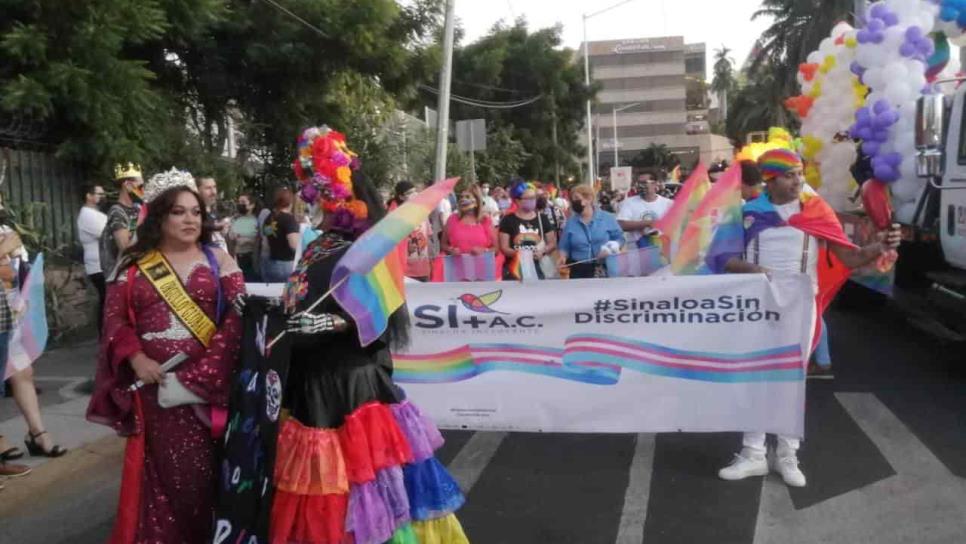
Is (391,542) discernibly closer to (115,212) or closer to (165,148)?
(115,212)

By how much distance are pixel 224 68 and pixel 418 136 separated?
32.8ft

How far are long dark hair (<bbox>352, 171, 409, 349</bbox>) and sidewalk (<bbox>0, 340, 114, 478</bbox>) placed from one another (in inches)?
125

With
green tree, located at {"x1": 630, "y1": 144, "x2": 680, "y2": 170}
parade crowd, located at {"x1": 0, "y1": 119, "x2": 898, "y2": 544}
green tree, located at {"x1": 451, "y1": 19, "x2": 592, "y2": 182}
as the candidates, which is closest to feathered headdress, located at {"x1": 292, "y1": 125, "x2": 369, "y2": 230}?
parade crowd, located at {"x1": 0, "y1": 119, "x2": 898, "y2": 544}

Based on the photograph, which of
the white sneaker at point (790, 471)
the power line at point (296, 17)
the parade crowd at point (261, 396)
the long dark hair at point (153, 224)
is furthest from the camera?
the power line at point (296, 17)

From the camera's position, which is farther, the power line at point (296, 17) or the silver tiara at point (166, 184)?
the power line at point (296, 17)

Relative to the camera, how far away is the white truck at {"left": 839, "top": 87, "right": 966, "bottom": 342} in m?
7.48

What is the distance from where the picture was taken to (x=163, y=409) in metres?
3.58

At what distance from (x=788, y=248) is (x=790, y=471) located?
1.25 metres

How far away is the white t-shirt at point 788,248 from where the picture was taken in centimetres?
543

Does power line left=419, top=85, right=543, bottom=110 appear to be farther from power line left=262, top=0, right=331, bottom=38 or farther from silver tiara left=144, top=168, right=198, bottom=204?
silver tiara left=144, top=168, right=198, bottom=204

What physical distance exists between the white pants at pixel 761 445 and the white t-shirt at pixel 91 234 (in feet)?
19.5

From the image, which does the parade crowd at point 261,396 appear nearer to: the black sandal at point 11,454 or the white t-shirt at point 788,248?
the black sandal at point 11,454

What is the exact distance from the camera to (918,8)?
932 centimetres

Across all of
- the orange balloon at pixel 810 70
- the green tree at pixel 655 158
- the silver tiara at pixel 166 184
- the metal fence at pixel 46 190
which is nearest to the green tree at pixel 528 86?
the orange balloon at pixel 810 70
